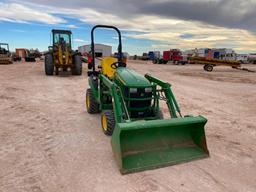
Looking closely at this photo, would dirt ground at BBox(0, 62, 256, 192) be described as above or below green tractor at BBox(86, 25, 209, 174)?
below

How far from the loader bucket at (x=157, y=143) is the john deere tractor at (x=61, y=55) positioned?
977cm

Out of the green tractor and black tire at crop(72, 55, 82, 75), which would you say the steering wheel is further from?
black tire at crop(72, 55, 82, 75)

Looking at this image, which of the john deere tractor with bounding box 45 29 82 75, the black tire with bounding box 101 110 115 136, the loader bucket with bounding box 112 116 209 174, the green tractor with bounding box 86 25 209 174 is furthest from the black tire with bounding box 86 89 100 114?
the john deere tractor with bounding box 45 29 82 75

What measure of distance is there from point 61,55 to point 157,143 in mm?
9838

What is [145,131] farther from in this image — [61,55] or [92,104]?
[61,55]

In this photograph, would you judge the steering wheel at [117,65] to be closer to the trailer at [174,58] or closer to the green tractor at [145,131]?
the green tractor at [145,131]

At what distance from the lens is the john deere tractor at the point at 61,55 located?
1187cm

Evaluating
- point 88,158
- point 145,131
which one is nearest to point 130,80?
point 145,131

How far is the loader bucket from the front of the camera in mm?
2902

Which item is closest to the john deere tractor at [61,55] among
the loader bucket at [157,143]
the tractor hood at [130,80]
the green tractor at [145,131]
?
the green tractor at [145,131]

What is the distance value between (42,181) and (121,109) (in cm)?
149

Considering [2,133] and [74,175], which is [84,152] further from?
[2,133]

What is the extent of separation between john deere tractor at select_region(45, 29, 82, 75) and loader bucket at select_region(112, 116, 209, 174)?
9.77 m

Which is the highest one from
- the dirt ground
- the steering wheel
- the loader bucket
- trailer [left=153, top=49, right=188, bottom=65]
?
trailer [left=153, top=49, right=188, bottom=65]
